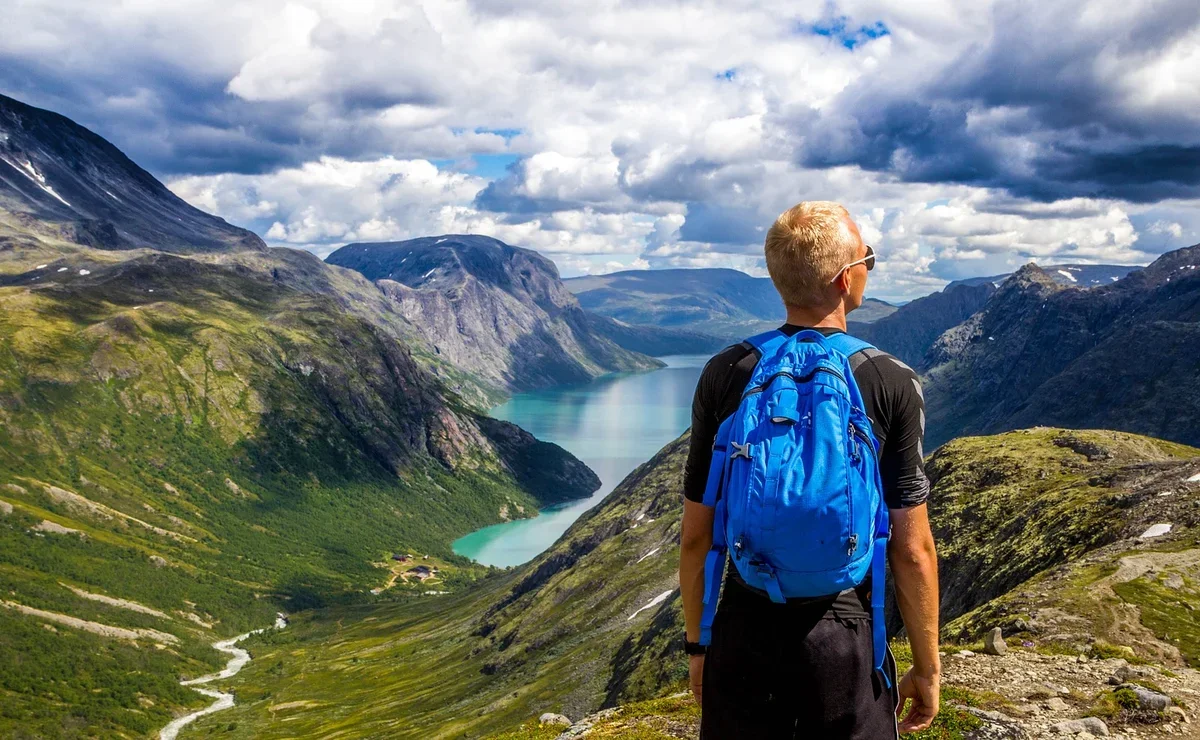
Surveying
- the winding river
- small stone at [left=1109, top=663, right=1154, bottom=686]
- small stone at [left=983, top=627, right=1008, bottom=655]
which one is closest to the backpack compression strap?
small stone at [left=1109, top=663, right=1154, bottom=686]

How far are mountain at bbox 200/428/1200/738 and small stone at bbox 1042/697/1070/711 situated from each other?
6.7 inches

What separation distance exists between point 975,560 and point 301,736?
120064 millimetres

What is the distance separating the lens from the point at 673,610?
83625 mm

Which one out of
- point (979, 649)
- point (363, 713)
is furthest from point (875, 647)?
point (363, 713)

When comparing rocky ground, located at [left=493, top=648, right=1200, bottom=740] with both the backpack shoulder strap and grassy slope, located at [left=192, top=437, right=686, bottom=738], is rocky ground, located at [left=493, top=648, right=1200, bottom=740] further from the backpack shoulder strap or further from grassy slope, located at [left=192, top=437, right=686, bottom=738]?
grassy slope, located at [left=192, top=437, right=686, bottom=738]

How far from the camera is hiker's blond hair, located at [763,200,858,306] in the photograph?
8023 mm

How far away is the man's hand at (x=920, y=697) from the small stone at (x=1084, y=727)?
10.7 m

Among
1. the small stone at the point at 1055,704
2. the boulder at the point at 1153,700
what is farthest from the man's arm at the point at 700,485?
the boulder at the point at 1153,700

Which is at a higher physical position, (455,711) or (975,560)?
(975,560)

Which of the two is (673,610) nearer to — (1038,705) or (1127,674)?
(1127,674)

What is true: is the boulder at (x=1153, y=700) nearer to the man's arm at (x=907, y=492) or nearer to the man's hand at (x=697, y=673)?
the man's arm at (x=907, y=492)

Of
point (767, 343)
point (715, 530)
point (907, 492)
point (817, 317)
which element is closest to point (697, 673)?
point (715, 530)

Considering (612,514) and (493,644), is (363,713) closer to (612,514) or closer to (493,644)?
(493,644)

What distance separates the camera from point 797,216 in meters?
8.19
